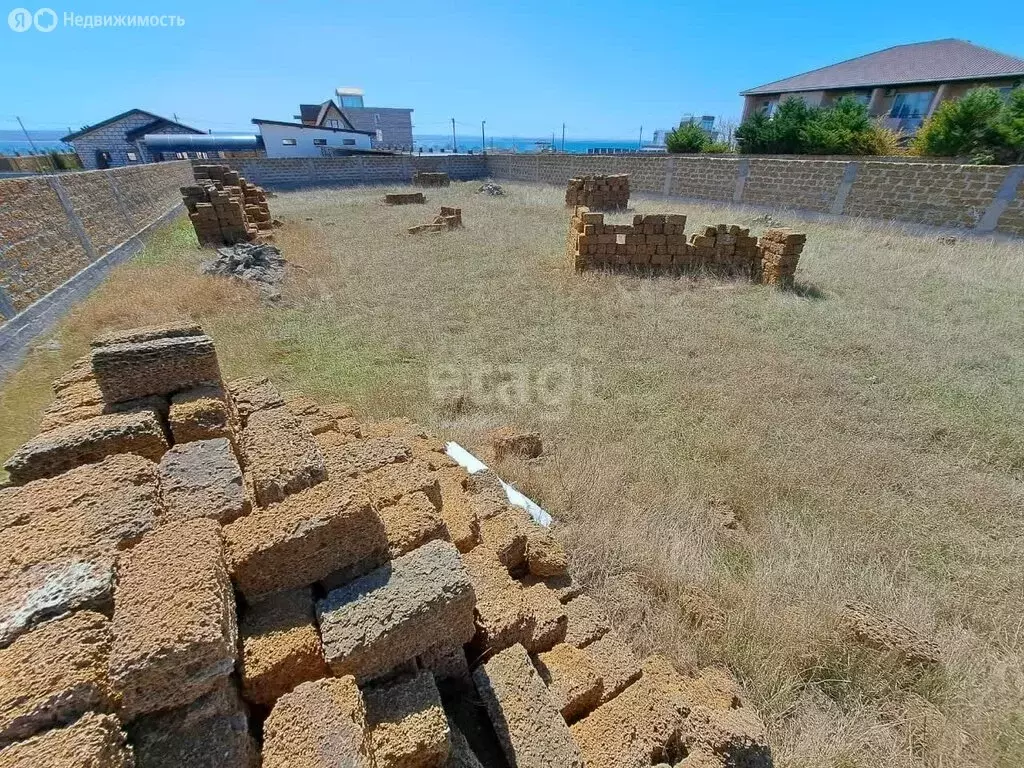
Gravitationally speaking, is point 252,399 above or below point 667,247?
above

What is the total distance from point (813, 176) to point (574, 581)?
17.3 m

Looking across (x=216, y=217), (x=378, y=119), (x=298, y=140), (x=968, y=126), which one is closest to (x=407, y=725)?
(x=216, y=217)

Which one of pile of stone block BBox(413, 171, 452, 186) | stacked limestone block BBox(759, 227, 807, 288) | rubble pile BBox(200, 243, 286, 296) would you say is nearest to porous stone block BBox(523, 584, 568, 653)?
rubble pile BBox(200, 243, 286, 296)

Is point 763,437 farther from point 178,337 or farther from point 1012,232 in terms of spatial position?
point 1012,232

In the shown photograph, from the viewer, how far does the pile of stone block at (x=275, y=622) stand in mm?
1359

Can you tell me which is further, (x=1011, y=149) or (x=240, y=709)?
(x=1011, y=149)

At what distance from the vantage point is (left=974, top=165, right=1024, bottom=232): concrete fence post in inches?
412

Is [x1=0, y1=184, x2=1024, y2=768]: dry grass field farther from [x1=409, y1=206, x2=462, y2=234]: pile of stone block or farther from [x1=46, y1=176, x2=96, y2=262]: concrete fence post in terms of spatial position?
[x1=409, y1=206, x2=462, y2=234]: pile of stone block

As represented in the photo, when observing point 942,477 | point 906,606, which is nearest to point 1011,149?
point 942,477

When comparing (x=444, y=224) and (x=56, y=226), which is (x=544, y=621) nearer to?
(x=56, y=226)

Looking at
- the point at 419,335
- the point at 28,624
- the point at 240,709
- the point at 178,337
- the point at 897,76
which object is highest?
the point at 897,76

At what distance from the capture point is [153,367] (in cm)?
256

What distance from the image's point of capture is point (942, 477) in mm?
3758

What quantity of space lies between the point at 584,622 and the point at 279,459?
175 centimetres
